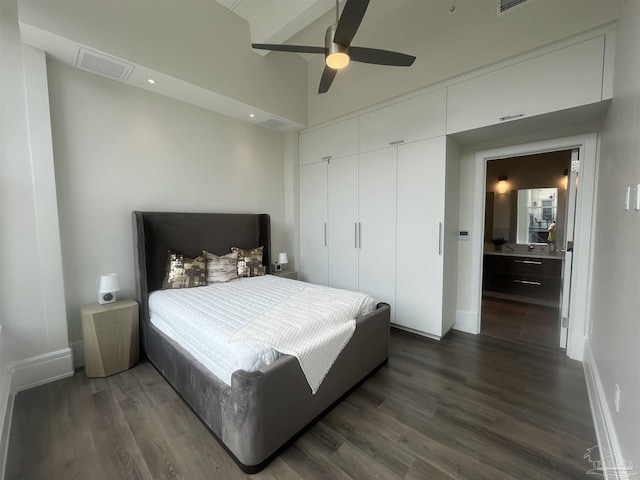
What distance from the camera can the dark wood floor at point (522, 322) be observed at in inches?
115

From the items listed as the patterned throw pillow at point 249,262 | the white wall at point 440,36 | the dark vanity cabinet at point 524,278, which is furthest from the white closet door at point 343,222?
the dark vanity cabinet at point 524,278

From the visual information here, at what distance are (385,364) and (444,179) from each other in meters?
1.93

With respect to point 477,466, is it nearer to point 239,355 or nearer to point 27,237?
point 239,355

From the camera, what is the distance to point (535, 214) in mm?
4488

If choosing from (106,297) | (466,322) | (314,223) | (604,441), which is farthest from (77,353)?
(466,322)

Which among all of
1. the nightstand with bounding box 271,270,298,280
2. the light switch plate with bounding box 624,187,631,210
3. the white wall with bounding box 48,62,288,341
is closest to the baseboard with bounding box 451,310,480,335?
the light switch plate with bounding box 624,187,631,210

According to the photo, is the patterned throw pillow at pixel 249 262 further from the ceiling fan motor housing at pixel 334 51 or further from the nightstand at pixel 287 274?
the ceiling fan motor housing at pixel 334 51

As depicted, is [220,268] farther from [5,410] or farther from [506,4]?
[506,4]

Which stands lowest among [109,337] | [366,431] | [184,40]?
[366,431]

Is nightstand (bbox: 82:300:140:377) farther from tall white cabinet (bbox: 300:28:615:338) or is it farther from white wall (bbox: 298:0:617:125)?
white wall (bbox: 298:0:617:125)

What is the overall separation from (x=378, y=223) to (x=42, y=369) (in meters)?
3.41

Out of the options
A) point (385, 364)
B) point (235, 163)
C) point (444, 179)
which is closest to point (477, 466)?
point (385, 364)

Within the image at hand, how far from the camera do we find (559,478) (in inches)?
53.1

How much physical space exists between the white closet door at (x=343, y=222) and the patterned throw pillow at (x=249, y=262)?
40.0 inches
